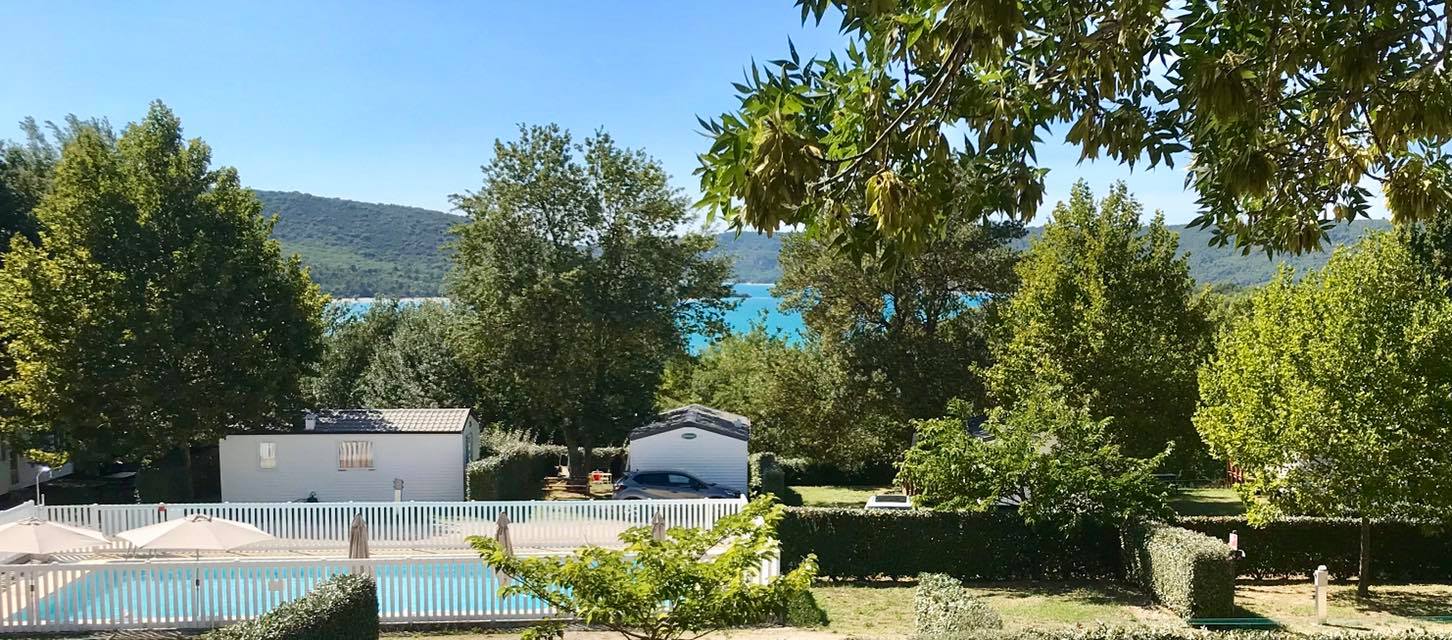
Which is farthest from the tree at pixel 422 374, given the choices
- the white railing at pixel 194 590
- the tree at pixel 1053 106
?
the tree at pixel 1053 106

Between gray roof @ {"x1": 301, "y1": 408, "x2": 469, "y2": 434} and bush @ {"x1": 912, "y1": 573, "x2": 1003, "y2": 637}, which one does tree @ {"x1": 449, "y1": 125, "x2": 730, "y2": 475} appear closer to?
gray roof @ {"x1": 301, "y1": 408, "x2": 469, "y2": 434}

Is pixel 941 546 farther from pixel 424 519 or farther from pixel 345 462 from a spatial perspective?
pixel 345 462

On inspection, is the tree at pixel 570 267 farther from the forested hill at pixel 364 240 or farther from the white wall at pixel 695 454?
the forested hill at pixel 364 240

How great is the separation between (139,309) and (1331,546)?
84.3 feet

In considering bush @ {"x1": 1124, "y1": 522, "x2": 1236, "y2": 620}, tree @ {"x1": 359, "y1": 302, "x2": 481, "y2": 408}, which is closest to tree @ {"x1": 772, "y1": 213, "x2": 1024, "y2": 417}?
tree @ {"x1": 359, "y1": 302, "x2": 481, "y2": 408}

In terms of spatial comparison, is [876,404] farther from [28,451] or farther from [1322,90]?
[1322,90]

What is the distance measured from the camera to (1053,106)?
205 inches

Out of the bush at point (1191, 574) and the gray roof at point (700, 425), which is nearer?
the bush at point (1191, 574)

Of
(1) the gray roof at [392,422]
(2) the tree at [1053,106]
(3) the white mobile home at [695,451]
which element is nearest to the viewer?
(2) the tree at [1053,106]

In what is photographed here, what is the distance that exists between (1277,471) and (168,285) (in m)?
24.3

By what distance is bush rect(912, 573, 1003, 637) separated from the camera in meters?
9.37

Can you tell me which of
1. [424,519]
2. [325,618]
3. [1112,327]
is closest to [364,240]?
[424,519]

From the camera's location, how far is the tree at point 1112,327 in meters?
23.1

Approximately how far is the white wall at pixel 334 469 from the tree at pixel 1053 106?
21.6 m
